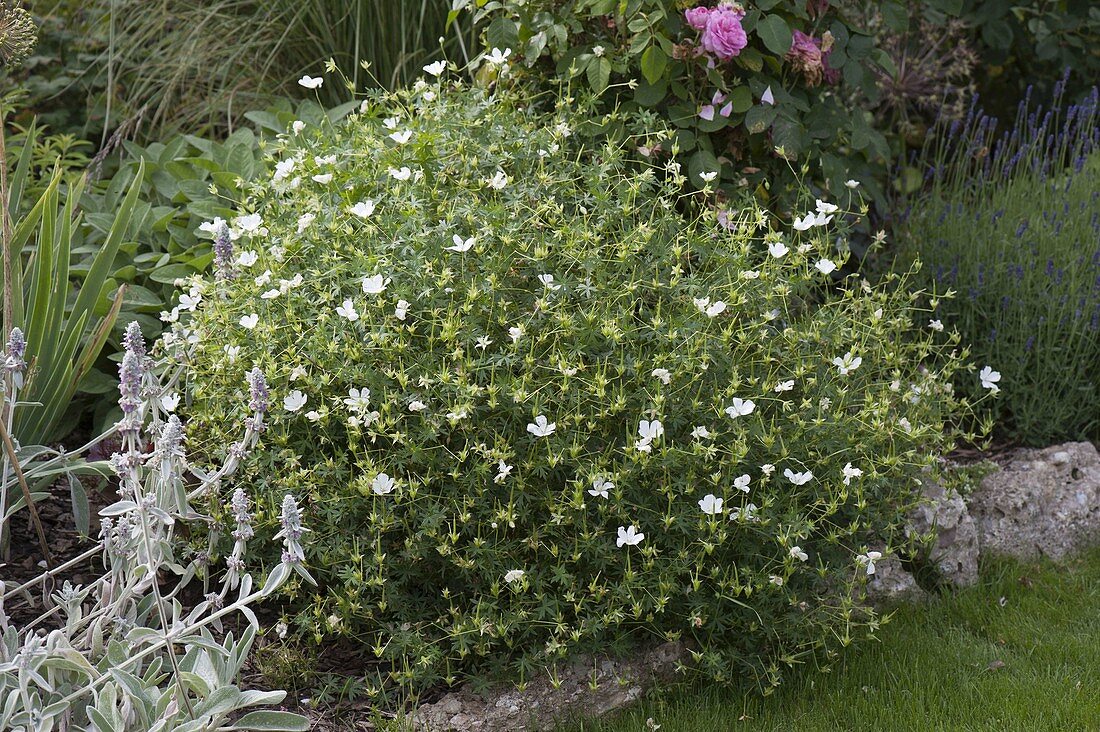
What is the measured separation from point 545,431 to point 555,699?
26.1 inches

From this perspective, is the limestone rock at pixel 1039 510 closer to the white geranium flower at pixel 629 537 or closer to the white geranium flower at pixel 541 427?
the white geranium flower at pixel 629 537

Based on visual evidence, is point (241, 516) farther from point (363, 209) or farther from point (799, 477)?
point (799, 477)

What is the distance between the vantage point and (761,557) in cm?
260

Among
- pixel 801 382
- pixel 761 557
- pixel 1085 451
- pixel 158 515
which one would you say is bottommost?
pixel 1085 451

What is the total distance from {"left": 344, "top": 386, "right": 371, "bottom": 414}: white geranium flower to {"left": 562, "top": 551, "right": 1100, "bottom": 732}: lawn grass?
897 millimetres

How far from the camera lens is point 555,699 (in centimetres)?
255

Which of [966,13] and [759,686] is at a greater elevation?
[966,13]

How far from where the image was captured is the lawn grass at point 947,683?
257 centimetres


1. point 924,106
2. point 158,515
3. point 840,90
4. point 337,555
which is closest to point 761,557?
point 337,555

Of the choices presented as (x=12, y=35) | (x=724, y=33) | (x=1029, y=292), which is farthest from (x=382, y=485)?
(x=1029, y=292)

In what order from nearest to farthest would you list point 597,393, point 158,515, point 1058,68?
point 158,515, point 597,393, point 1058,68

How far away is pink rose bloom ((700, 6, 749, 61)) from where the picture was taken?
338 centimetres

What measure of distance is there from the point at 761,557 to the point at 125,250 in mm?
2295

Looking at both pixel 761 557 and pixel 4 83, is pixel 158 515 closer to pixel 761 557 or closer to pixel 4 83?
pixel 761 557
